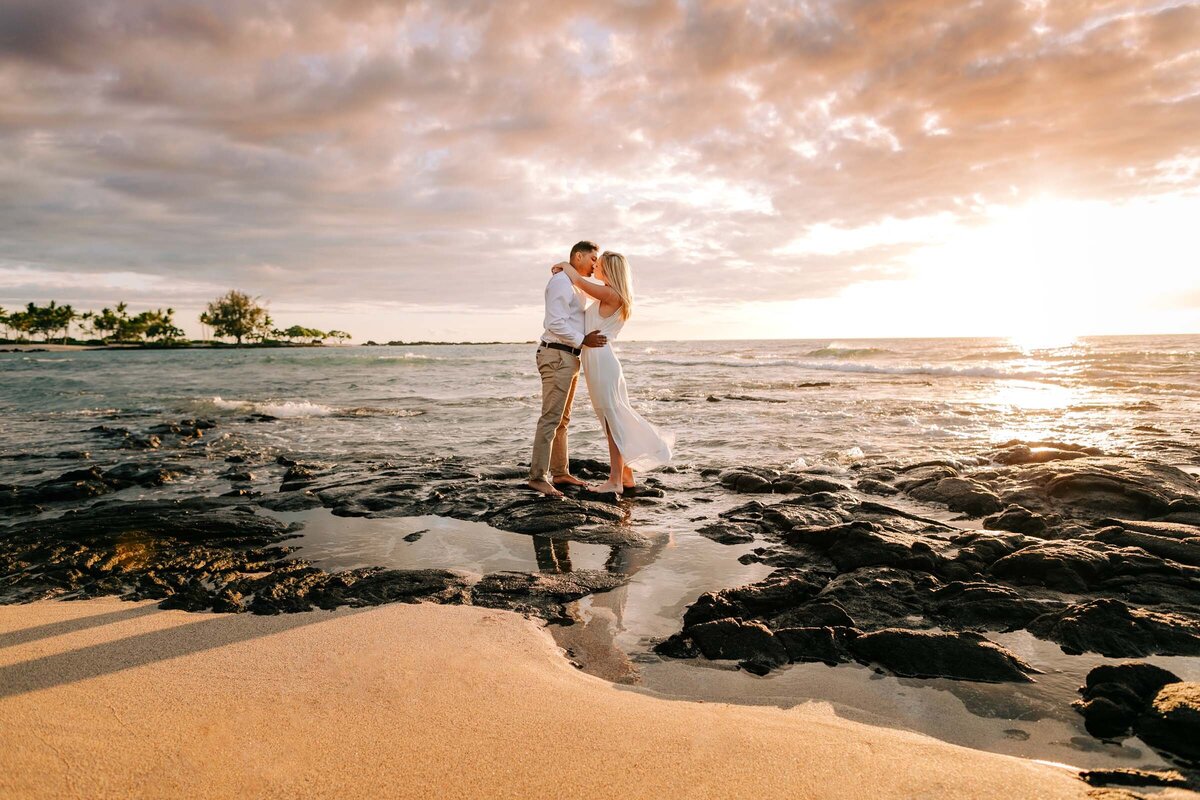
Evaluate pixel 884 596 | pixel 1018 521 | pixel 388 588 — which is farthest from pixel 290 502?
pixel 1018 521

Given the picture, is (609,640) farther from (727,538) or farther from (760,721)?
(727,538)

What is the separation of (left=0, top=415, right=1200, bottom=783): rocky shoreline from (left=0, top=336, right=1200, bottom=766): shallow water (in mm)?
163

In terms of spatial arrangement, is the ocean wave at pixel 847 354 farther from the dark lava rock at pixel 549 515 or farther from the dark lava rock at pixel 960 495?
→ the dark lava rock at pixel 549 515

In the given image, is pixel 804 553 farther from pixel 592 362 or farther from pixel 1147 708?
pixel 592 362

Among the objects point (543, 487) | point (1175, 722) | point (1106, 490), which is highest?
point (1106, 490)

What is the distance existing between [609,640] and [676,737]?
1118mm

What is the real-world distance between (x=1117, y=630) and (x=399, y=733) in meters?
3.56

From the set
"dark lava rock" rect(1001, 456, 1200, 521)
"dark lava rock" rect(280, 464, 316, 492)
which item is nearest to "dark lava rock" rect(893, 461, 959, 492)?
"dark lava rock" rect(1001, 456, 1200, 521)

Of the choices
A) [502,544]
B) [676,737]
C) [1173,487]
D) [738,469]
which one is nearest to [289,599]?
[502,544]

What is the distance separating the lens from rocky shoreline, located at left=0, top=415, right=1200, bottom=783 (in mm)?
3289

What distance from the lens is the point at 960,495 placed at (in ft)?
21.2

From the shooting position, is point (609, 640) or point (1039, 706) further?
point (609, 640)

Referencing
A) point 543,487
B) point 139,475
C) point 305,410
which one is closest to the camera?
point 543,487

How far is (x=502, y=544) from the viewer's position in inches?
210
